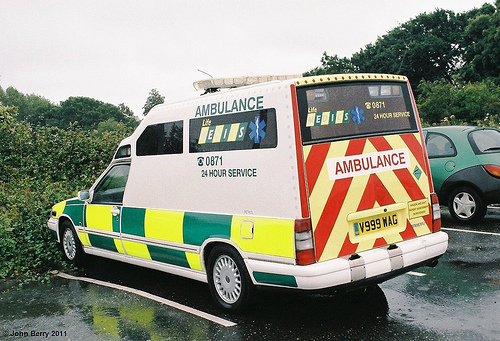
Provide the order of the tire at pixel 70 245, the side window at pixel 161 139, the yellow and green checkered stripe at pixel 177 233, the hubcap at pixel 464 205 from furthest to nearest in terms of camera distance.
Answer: the hubcap at pixel 464 205, the tire at pixel 70 245, the side window at pixel 161 139, the yellow and green checkered stripe at pixel 177 233

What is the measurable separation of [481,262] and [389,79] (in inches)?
118

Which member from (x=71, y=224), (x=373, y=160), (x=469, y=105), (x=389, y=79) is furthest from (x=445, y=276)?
A: (x=469, y=105)

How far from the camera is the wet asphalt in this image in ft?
16.6

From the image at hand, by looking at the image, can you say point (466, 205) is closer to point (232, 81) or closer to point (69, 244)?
point (232, 81)

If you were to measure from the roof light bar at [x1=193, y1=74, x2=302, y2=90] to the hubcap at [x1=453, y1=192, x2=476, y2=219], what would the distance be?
15.5 ft

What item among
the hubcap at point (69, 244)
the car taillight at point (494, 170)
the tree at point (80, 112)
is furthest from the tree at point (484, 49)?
the tree at point (80, 112)

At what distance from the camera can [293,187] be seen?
4934mm

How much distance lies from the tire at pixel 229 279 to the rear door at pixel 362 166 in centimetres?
92

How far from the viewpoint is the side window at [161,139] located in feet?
20.8

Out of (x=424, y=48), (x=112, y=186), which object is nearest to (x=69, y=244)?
(x=112, y=186)

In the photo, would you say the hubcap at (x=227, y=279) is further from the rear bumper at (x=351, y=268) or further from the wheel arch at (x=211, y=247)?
the rear bumper at (x=351, y=268)

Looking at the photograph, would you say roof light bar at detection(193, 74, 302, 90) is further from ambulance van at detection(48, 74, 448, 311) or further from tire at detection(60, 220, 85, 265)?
tire at detection(60, 220, 85, 265)

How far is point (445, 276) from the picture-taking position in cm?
659

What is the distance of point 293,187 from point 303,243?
51 cm
